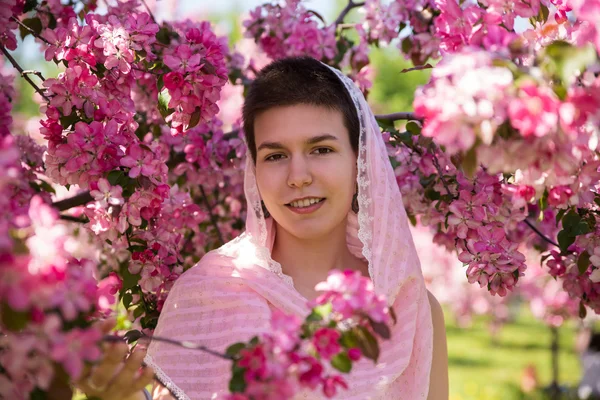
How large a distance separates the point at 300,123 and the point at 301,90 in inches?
4.5

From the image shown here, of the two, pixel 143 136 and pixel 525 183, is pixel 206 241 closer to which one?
pixel 143 136

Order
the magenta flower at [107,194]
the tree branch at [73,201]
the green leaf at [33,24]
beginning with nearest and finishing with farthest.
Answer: the magenta flower at [107,194]
the green leaf at [33,24]
the tree branch at [73,201]

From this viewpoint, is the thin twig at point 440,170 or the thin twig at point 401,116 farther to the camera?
the thin twig at point 401,116

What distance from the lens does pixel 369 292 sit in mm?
1280

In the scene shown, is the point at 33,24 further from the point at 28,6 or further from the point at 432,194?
the point at 432,194

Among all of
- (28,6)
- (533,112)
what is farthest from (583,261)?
(28,6)

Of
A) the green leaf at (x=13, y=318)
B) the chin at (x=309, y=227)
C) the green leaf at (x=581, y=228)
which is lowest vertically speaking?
the green leaf at (x=581, y=228)

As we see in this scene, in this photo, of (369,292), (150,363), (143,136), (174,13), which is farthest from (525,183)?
(174,13)

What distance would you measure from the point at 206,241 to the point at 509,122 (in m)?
1.97

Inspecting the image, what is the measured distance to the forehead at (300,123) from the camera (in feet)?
6.96

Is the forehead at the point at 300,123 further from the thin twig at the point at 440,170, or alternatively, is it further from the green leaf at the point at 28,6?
the green leaf at the point at 28,6

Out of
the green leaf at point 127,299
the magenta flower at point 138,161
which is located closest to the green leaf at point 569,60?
the magenta flower at point 138,161

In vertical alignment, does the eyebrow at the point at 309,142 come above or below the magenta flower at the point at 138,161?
below

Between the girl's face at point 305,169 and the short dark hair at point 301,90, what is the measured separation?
3cm
